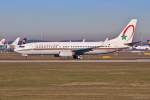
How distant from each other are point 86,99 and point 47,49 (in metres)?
69.6

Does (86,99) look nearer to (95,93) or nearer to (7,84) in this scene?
(95,93)

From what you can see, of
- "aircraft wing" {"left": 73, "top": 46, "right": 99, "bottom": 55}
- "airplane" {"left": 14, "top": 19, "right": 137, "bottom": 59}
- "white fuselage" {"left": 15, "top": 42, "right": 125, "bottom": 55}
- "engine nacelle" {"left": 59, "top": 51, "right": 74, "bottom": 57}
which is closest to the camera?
"engine nacelle" {"left": 59, "top": 51, "right": 74, "bottom": 57}

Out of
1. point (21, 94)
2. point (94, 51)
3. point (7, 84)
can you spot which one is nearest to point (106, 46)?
point (94, 51)

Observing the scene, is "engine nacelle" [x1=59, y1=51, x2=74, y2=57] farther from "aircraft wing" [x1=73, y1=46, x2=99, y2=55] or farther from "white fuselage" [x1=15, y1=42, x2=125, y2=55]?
"aircraft wing" [x1=73, y1=46, x2=99, y2=55]

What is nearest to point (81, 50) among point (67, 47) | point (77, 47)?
point (77, 47)

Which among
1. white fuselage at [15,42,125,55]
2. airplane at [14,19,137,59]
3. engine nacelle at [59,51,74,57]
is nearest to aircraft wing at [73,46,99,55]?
airplane at [14,19,137,59]

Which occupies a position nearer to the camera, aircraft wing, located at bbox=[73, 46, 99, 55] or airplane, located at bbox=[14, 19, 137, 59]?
aircraft wing, located at bbox=[73, 46, 99, 55]

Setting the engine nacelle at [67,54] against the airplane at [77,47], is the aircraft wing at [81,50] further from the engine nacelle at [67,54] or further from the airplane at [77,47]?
the engine nacelle at [67,54]

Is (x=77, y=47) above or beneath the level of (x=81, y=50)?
above

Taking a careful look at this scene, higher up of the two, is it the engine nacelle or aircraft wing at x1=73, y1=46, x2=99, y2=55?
aircraft wing at x1=73, y1=46, x2=99, y2=55

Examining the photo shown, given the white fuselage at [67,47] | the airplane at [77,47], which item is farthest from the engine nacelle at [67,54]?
the white fuselage at [67,47]

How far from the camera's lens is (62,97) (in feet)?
79.0

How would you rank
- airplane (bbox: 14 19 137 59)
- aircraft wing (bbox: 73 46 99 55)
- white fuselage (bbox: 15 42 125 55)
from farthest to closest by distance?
Result: white fuselage (bbox: 15 42 125 55) < airplane (bbox: 14 19 137 59) < aircraft wing (bbox: 73 46 99 55)

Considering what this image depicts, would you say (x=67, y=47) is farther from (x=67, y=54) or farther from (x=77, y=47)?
(x=77, y=47)
